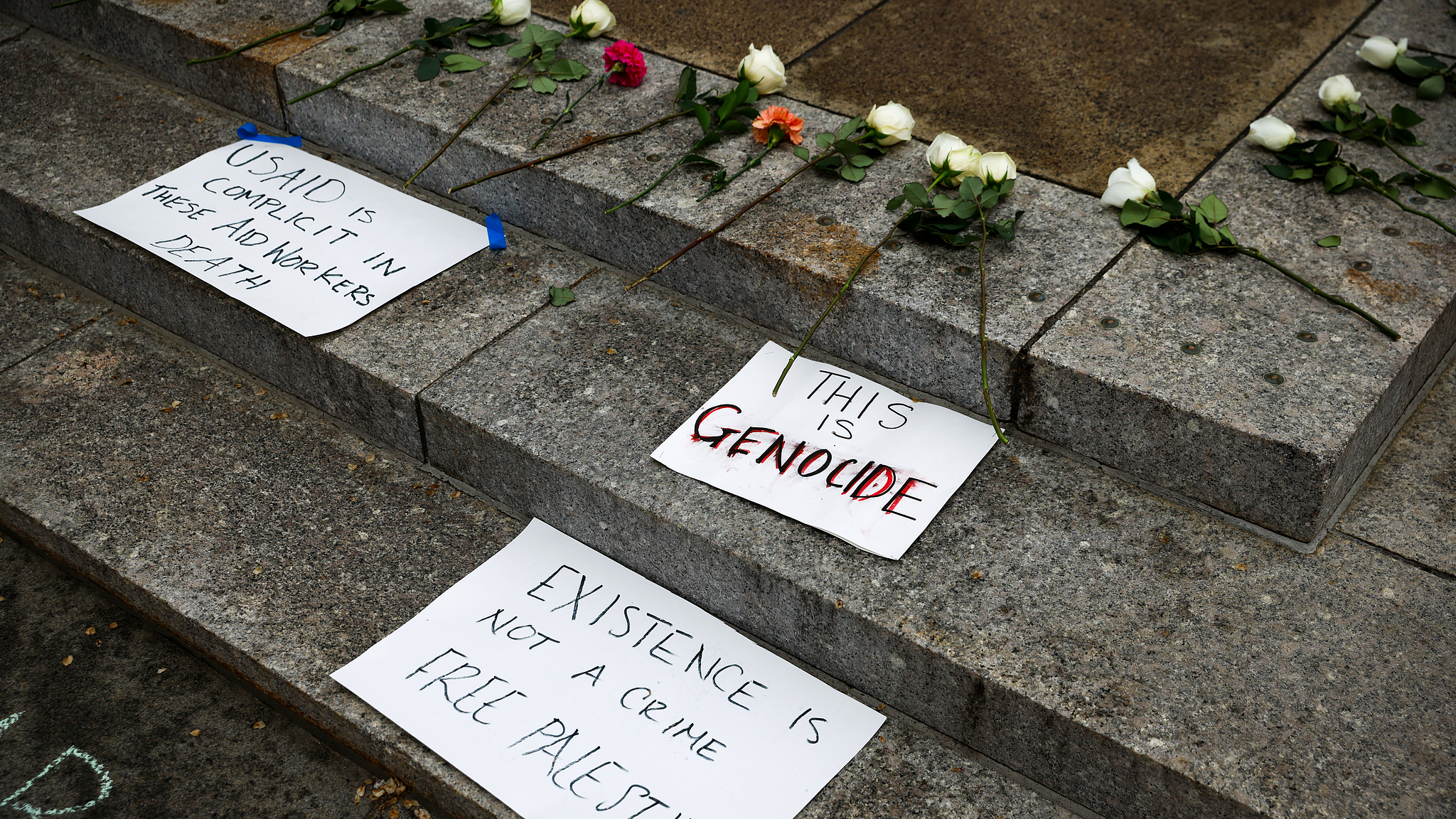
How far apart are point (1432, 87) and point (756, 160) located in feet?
4.70

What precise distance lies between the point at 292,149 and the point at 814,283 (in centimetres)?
143

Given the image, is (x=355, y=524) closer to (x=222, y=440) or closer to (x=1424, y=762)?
(x=222, y=440)

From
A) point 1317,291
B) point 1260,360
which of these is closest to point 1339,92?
point 1317,291

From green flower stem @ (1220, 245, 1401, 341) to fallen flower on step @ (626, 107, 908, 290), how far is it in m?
0.71

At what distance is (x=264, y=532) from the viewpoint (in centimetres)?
204

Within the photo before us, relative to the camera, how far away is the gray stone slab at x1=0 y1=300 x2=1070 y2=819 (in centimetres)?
171

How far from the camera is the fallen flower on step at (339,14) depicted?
2.76m

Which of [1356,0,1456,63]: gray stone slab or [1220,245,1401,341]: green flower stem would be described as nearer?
[1220,245,1401,341]: green flower stem

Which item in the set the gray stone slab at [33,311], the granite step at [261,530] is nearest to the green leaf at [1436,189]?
the granite step at [261,530]

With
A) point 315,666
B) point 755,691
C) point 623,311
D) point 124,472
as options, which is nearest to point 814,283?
point 623,311

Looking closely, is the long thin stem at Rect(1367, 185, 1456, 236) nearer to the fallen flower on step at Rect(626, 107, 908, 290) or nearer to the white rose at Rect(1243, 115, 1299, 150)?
the white rose at Rect(1243, 115, 1299, 150)

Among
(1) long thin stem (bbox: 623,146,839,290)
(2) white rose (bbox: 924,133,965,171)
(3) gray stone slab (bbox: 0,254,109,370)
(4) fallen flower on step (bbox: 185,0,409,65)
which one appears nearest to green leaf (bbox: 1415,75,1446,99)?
(2) white rose (bbox: 924,133,965,171)

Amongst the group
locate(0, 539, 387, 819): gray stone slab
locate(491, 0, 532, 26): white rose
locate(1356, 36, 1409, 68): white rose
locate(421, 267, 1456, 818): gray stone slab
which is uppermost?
locate(491, 0, 532, 26): white rose

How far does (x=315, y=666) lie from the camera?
1.83 meters
